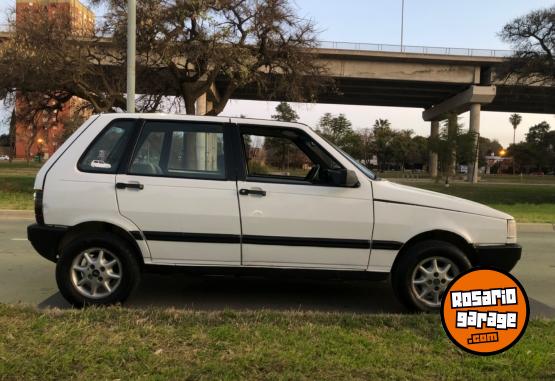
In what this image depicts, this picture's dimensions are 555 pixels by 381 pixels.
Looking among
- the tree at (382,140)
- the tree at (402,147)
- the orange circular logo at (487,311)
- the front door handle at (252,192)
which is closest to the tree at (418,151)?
the tree at (402,147)

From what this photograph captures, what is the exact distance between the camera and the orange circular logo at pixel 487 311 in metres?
2.44

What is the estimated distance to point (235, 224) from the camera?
4941mm

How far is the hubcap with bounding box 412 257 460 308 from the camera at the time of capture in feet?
16.3

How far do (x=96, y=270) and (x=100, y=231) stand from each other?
1.24ft

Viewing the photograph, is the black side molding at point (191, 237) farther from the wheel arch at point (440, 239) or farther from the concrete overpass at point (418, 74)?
the concrete overpass at point (418, 74)

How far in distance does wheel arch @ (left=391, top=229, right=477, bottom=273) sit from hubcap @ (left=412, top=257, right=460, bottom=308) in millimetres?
191

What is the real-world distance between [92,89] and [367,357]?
66.2 ft

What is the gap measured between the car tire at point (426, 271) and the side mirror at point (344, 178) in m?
0.86

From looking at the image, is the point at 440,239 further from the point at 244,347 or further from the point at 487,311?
the point at 487,311

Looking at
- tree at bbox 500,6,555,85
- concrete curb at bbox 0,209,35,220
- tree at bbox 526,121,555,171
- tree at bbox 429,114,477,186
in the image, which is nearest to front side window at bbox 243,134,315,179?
concrete curb at bbox 0,209,35,220

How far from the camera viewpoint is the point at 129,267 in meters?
4.97

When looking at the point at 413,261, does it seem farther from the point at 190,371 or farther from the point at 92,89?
the point at 92,89

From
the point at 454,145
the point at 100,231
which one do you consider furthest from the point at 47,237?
the point at 454,145

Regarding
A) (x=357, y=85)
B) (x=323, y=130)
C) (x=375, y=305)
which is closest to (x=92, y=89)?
(x=375, y=305)
